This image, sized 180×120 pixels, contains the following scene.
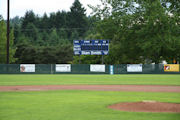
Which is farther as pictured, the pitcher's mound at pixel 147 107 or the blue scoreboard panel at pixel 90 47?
the blue scoreboard panel at pixel 90 47

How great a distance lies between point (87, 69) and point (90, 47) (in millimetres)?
6518

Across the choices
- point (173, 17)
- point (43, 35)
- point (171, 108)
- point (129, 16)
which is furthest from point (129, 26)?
point (43, 35)

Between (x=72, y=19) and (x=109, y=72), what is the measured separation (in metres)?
73.8

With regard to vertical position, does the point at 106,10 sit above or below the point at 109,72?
above

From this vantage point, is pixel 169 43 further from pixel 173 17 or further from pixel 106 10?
pixel 106 10

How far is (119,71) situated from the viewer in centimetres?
5038

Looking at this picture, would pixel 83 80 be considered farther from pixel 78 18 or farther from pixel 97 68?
pixel 78 18

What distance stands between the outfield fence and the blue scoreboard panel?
4.68 m

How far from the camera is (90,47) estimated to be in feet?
146

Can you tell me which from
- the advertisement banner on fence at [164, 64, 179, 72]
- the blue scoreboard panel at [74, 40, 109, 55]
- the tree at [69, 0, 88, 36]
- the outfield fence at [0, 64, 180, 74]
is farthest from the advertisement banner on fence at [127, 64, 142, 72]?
the tree at [69, 0, 88, 36]

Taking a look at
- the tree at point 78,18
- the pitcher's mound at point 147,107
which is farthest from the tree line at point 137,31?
the tree at point 78,18

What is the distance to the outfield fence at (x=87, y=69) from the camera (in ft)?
162

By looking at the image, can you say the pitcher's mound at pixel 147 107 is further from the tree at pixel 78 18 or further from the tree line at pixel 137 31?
the tree at pixel 78 18

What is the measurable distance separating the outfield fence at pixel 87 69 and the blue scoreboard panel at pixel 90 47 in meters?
4.68
